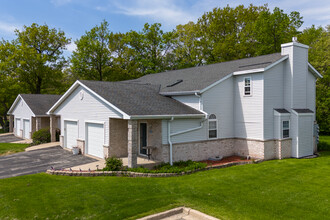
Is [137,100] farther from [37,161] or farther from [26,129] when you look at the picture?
[26,129]

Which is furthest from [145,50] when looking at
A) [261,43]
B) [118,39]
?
[261,43]

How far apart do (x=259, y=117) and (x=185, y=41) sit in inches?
1254

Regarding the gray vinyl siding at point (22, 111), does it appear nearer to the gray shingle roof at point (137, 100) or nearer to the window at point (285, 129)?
the gray shingle roof at point (137, 100)

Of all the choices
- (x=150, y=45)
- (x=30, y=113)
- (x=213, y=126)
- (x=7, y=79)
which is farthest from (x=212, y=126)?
(x=7, y=79)

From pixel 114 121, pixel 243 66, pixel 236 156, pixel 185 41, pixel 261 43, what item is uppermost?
pixel 185 41

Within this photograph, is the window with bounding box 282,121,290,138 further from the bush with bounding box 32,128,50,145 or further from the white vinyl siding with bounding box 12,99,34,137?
the white vinyl siding with bounding box 12,99,34,137

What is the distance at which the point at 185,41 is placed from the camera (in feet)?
148

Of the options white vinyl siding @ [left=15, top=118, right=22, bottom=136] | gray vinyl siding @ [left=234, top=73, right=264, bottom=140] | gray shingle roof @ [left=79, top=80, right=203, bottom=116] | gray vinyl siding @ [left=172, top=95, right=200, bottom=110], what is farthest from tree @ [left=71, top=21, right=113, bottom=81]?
gray vinyl siding @ [left=234, top=73, right=264, bottom=140]

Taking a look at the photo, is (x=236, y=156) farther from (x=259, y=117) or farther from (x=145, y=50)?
(x=145, y=50)

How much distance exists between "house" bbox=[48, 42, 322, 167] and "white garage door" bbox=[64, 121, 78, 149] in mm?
420

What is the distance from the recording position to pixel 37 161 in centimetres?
1558


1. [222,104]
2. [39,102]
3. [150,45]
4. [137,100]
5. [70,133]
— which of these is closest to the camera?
[137,100]

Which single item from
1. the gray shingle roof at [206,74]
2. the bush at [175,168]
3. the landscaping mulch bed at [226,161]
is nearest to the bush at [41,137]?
the gray shingle roof at [206,74]

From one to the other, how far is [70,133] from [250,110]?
1338cm
